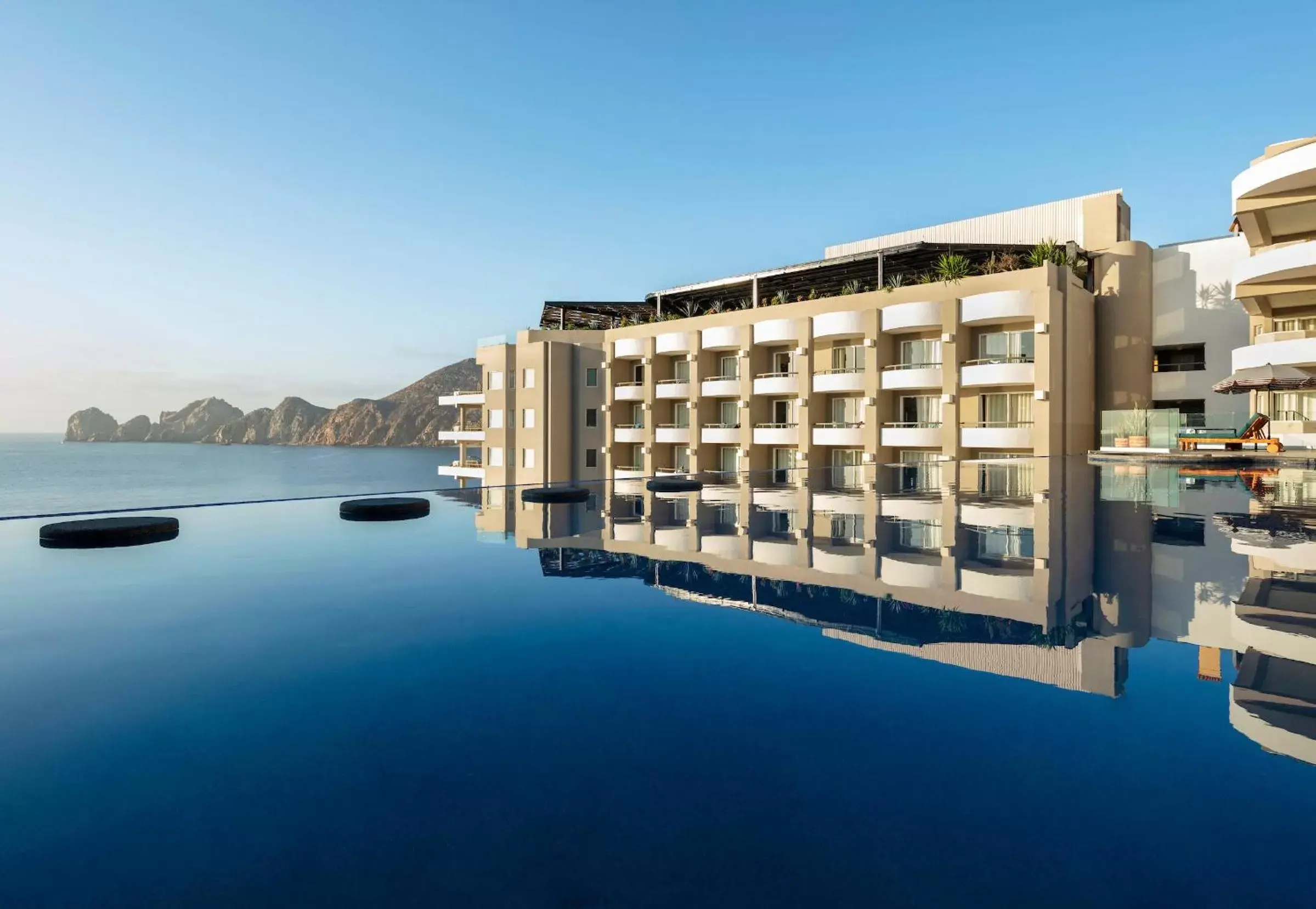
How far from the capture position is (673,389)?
1857 inches

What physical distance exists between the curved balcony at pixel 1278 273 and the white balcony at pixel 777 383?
68.0 feet

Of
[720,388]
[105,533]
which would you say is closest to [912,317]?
[720,388]

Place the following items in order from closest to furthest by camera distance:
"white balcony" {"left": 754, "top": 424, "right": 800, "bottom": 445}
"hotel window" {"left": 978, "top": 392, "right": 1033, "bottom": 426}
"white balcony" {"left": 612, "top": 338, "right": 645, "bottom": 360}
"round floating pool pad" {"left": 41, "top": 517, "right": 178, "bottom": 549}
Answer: "round floating pool pad" {"left": 41, "top": 517, "right": 178, "bottom": 549}
"hotel window" {"left": 978, "top": 392, "right": 1033, "bottom": 426}
"white balcony" {"left": 754, "top": 424, "right": 800, "bottom": 445}
"white balcony" {"left": 612, "top": 338, "right": 645, "bottom": 360}

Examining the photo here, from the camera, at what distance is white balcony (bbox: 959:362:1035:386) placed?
107ft

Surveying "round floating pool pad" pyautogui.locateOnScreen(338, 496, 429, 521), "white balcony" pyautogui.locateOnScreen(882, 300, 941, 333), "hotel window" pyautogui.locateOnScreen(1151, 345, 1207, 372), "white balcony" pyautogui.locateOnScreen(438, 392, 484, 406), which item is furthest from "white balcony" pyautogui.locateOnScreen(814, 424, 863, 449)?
"white balcony" pyautogui.locateOnScreen(438, 392, 484, 406)

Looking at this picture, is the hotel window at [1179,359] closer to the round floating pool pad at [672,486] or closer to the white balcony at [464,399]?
the round floating pool pad at [672,486]

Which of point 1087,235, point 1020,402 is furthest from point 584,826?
point 1087,235

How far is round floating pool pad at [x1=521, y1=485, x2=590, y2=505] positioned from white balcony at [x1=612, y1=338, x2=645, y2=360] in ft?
110

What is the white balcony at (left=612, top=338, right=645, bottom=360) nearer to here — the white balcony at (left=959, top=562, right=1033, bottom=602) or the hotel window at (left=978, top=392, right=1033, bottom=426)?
the hotel window at (left=978, top=392, right=1033, bottom=426)

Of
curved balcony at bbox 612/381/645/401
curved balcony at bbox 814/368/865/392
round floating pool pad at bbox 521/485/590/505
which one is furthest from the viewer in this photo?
curved balcony at bbox 612/381/645/401

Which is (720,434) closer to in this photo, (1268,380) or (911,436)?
(911,436)

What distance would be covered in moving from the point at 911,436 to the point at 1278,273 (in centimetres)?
1617

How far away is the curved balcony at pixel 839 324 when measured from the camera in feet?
123

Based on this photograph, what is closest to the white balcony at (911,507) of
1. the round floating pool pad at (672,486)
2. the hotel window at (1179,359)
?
the round floating pool pad at (672,486)
